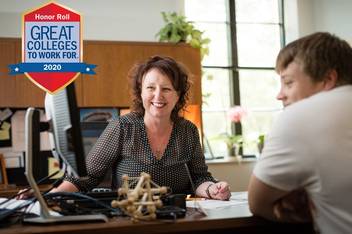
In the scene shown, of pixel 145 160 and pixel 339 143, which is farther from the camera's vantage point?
pixel 145 160

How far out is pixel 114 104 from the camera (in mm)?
3586

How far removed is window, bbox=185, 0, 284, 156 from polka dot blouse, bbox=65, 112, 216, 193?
8.71ft

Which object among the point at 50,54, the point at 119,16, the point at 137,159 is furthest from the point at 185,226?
the point at 119,16

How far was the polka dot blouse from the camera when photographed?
1763 millimetres

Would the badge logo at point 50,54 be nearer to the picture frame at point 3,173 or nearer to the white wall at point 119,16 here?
the white wall at point 119,16

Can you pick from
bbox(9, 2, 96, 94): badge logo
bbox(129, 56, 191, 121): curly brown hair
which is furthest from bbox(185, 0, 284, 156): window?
bbox(129, 56, 191, 121): curly brown hair

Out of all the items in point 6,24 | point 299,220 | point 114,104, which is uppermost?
point 6,24

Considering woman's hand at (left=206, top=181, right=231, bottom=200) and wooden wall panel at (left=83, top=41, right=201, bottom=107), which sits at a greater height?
wooden wall panel at (left=83, top=41, right=201, bottom=107)

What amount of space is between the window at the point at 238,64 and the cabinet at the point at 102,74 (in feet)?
2.91

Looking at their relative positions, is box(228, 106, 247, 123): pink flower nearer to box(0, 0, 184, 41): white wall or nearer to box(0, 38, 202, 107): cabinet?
box(0, 38, 202, 107): cabinet

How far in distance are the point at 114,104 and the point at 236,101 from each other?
5.36 ft

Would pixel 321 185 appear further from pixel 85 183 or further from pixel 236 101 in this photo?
pixel 236 101

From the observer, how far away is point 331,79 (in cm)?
106

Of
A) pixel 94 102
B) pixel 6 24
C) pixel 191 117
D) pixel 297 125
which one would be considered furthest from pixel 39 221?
pixel 6 24
